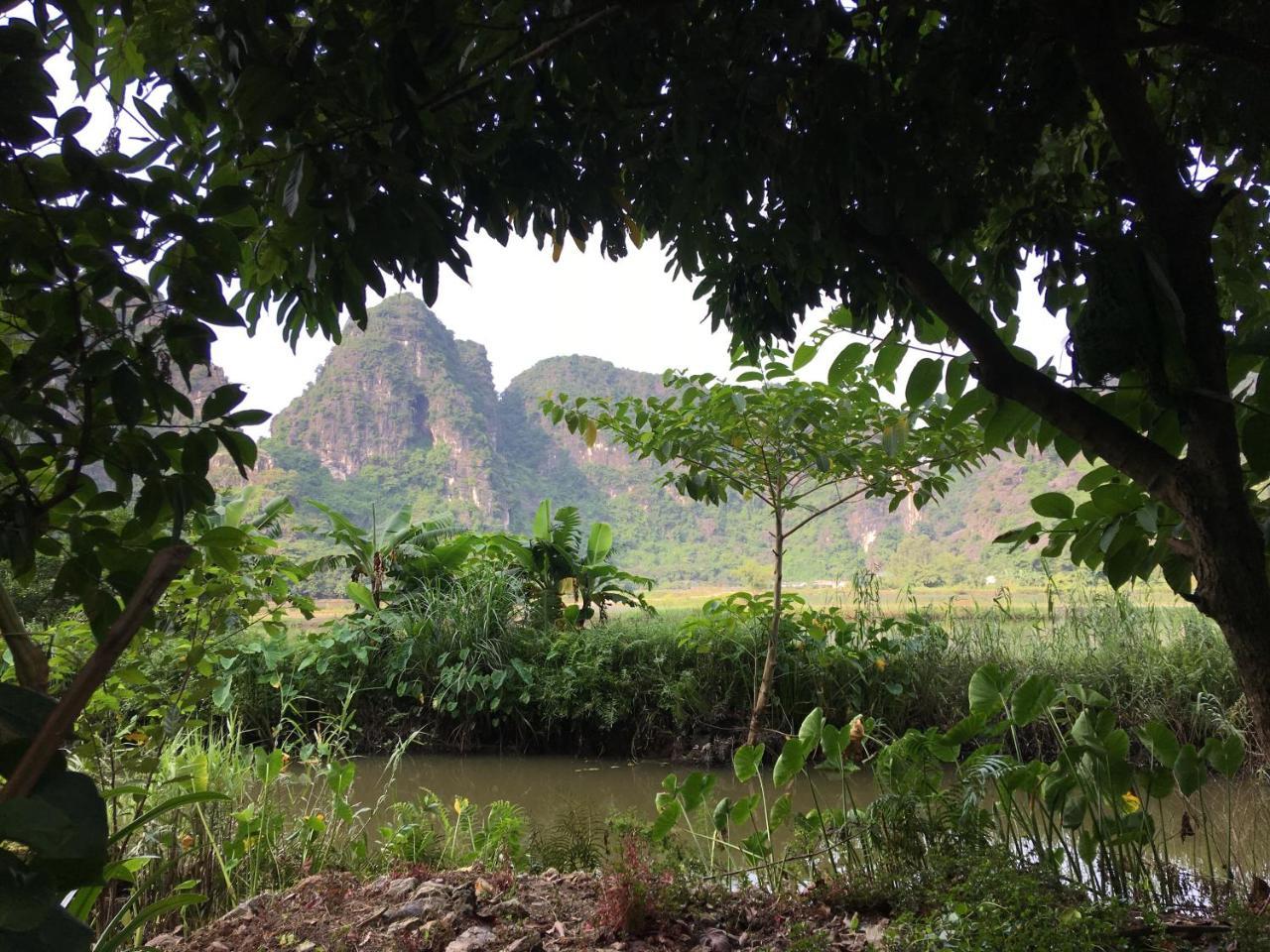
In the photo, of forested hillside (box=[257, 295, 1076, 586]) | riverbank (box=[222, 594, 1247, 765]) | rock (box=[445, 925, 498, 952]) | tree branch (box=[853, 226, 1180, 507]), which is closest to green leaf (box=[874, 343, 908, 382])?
tree branch (box=[853, 226, 1180, 507])

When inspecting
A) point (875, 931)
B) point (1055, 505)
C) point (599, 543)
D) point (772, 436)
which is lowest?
point (875, 931)

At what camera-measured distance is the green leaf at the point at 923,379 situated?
→ 4.20 feet

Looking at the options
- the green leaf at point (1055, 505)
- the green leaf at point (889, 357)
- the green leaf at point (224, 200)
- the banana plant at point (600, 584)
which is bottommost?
the banana plant at point (600, 584)

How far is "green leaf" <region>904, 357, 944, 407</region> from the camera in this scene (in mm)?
1281

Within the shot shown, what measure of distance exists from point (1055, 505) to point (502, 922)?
4.64ft

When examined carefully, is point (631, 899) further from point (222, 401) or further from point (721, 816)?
point (222, 401)

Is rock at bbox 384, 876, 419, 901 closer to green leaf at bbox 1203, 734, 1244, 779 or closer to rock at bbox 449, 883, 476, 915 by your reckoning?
rock at bbox 449, 883, 476, 915

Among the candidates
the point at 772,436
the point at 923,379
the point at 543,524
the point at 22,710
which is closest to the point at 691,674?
the point at 772,436

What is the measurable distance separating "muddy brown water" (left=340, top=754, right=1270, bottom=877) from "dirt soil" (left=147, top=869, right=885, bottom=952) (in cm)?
101

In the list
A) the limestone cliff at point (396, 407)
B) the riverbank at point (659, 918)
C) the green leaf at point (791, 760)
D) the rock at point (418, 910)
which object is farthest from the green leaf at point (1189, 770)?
the limestone cliff at point (396, 407)

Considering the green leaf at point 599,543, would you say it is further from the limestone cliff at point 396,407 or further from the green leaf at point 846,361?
the limestone cliff at point 396,407

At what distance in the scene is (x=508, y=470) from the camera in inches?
1505

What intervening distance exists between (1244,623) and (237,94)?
3.80 ft

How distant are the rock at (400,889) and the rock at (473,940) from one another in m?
0.34
